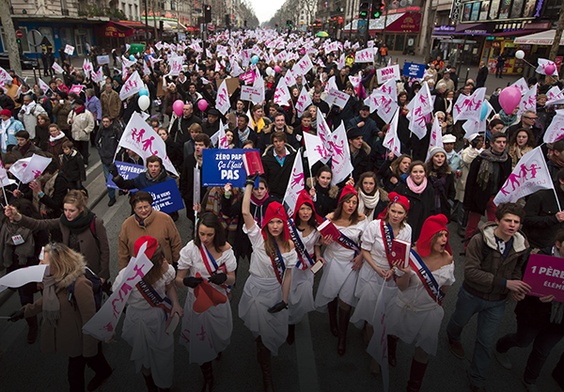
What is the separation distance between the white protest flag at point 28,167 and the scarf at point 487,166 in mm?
5561

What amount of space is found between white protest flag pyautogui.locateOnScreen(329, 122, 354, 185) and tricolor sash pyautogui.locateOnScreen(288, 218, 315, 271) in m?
1.93

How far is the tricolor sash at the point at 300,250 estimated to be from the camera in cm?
374

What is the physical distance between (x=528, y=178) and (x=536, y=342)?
1756 mm

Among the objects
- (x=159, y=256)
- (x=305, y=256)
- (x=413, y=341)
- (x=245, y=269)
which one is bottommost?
(x=245, y=269)

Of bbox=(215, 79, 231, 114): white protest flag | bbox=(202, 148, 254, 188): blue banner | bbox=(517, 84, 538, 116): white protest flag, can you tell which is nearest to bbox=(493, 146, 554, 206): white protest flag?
bbox=(202, 148, 254, 188): blue banner

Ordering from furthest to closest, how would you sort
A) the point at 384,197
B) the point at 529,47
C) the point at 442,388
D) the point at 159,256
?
the point at 529,47 < the point at 384,197 < the point at 442,388 < the point at 159,256

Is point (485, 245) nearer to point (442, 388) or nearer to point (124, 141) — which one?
point (442, 388)

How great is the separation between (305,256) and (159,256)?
1332 mm

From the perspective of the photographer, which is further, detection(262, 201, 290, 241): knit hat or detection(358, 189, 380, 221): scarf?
detection(358, 189, 380, 221): scarf

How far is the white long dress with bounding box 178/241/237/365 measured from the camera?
3457 mm

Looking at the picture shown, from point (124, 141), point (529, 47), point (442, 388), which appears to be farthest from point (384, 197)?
point (529, 47)

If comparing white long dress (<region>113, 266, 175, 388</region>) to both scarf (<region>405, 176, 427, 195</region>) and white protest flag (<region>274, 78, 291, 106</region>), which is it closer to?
scarf (<region>405, 176, 427, 195</region>)

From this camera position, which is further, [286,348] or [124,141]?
[124,141]

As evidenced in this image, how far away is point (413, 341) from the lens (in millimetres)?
3566
